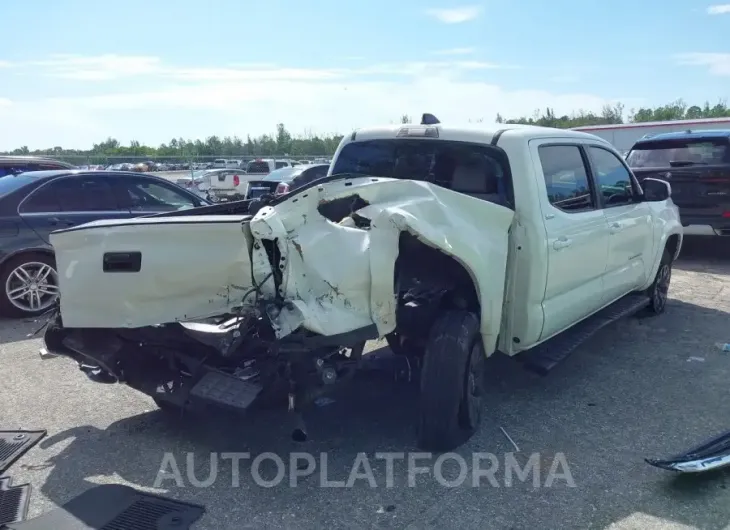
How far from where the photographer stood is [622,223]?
6008mm

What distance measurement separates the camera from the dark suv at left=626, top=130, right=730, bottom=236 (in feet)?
32.8

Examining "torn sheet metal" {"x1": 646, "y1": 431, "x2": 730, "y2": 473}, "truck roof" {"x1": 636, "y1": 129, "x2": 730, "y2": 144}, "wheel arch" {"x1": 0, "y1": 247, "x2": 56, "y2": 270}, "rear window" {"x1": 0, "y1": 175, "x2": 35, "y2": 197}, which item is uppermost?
"truck roof" {"x1": 636, "y1": 129, "x2": 730, "y2": 144}

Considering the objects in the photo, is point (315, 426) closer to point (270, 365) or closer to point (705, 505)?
point (270, 365)

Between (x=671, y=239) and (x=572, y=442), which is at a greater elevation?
(x=671, y=239)

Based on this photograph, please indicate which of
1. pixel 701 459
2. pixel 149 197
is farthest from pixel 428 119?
pixel 149 197

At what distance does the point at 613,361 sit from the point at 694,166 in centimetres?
539

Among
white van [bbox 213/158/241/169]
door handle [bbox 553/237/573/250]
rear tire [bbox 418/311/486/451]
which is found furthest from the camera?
white van [bbox 213/158/241/169]

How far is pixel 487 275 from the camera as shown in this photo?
4.29 meters

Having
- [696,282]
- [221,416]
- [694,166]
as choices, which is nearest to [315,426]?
[221,416]

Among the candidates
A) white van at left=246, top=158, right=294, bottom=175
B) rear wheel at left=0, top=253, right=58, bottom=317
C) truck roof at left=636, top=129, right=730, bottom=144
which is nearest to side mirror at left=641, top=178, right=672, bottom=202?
truck roof at left=636, top=129, right=730, bottom=144

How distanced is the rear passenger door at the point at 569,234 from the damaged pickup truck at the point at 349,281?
2cm

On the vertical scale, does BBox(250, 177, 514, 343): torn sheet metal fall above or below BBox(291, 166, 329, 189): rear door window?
above

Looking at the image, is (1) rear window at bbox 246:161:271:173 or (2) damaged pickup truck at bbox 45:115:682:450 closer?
(2) damaged pickup truck at bbox 45:115:682:450

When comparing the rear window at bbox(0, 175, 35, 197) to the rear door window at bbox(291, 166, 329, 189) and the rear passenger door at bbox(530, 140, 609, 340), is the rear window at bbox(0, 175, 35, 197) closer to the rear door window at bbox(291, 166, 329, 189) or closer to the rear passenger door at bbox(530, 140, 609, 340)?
the rear passenger door at bbox(530, 140, 609, 340)
